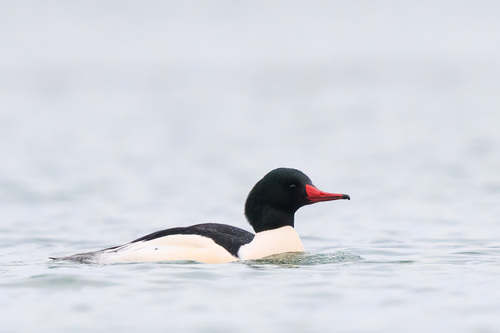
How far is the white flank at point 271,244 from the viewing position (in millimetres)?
11352

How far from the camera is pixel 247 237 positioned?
1187 centimetres

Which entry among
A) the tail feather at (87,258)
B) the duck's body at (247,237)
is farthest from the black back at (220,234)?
the tail feather at (87,258)

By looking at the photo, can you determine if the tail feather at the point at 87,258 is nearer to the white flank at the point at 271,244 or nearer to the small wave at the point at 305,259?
the white flank at the point at 271,244

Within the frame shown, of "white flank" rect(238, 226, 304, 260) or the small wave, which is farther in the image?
"white flank" rect(238, 226, 304, 260)

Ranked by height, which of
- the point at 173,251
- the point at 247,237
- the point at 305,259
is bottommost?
the point at 305,259

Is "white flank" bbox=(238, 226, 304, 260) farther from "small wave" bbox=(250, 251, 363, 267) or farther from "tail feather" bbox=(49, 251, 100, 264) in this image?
"tail feather" bbox=(49, 251, 100, 264)

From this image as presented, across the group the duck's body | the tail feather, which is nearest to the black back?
the duck's body

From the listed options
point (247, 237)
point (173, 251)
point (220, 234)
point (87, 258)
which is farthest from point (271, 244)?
point (87, 258)

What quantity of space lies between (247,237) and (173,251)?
104 cm

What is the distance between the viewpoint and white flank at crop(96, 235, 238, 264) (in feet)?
36.5

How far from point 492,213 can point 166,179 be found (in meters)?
8.07

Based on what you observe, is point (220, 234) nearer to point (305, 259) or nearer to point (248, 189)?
point (305, 259)

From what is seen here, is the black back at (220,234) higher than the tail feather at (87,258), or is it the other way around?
the black back at (220,234)

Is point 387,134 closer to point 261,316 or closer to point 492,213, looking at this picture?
point 492,213
